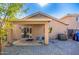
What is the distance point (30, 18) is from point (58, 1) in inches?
24.3

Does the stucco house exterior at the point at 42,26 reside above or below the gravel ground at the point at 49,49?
above

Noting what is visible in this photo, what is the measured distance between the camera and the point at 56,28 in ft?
19.3

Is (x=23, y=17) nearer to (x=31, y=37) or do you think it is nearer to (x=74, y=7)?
(x=31, y=37)

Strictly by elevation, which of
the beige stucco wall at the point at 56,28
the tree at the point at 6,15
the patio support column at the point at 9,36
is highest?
the tree at the point at 6,15

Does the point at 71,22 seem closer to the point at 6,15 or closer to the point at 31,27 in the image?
the point at 31,27

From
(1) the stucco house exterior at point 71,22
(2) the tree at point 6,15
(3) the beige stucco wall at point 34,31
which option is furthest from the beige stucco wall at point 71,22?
(2) the tree at point 6,15

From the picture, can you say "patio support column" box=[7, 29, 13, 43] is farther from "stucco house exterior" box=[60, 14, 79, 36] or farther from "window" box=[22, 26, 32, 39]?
"stucco house exterior" box=[60, 14, 79, 36]

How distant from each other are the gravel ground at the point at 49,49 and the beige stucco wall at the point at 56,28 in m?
0.13

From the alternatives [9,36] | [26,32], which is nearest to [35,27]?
[26,32]

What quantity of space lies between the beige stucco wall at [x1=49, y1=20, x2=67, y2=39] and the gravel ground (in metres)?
0.13

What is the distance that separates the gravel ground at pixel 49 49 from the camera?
19.2 feet

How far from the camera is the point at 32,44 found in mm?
5887

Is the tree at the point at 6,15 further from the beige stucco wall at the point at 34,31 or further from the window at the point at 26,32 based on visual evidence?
the window at the point at 26,32

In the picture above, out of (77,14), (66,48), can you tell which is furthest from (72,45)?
(77,14)
